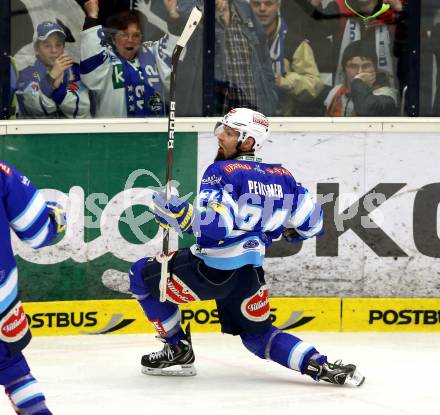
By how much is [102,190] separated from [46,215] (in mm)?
2656

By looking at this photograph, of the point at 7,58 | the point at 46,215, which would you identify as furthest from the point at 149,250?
the point at 46,215

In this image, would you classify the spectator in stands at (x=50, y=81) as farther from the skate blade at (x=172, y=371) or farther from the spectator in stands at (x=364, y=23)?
the skate blade at (x=172, y=371)

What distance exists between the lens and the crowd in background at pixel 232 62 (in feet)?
23.2

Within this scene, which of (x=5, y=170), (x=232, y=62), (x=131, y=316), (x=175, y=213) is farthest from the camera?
(x=232, y=62)

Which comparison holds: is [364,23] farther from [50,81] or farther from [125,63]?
[50,81]

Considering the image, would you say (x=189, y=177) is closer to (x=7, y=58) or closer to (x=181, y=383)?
(x=7, y=58)

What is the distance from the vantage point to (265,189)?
553 cm

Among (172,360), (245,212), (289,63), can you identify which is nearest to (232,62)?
(289,63)

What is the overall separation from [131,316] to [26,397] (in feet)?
8.87

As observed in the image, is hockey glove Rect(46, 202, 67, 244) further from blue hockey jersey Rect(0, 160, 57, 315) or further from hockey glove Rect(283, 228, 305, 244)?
hockey glove Rect(283, 228, 305, 244)

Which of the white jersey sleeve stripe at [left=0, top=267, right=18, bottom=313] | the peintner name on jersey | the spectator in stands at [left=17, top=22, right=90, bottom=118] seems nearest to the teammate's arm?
the white jersey sleeve stripe at [left=0, top=267, right=18, bottom=313]

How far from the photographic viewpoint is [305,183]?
7.19m

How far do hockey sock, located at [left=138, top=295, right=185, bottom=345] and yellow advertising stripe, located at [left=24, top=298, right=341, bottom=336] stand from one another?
111 cm

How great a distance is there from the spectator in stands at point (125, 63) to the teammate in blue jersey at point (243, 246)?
1.60 m
